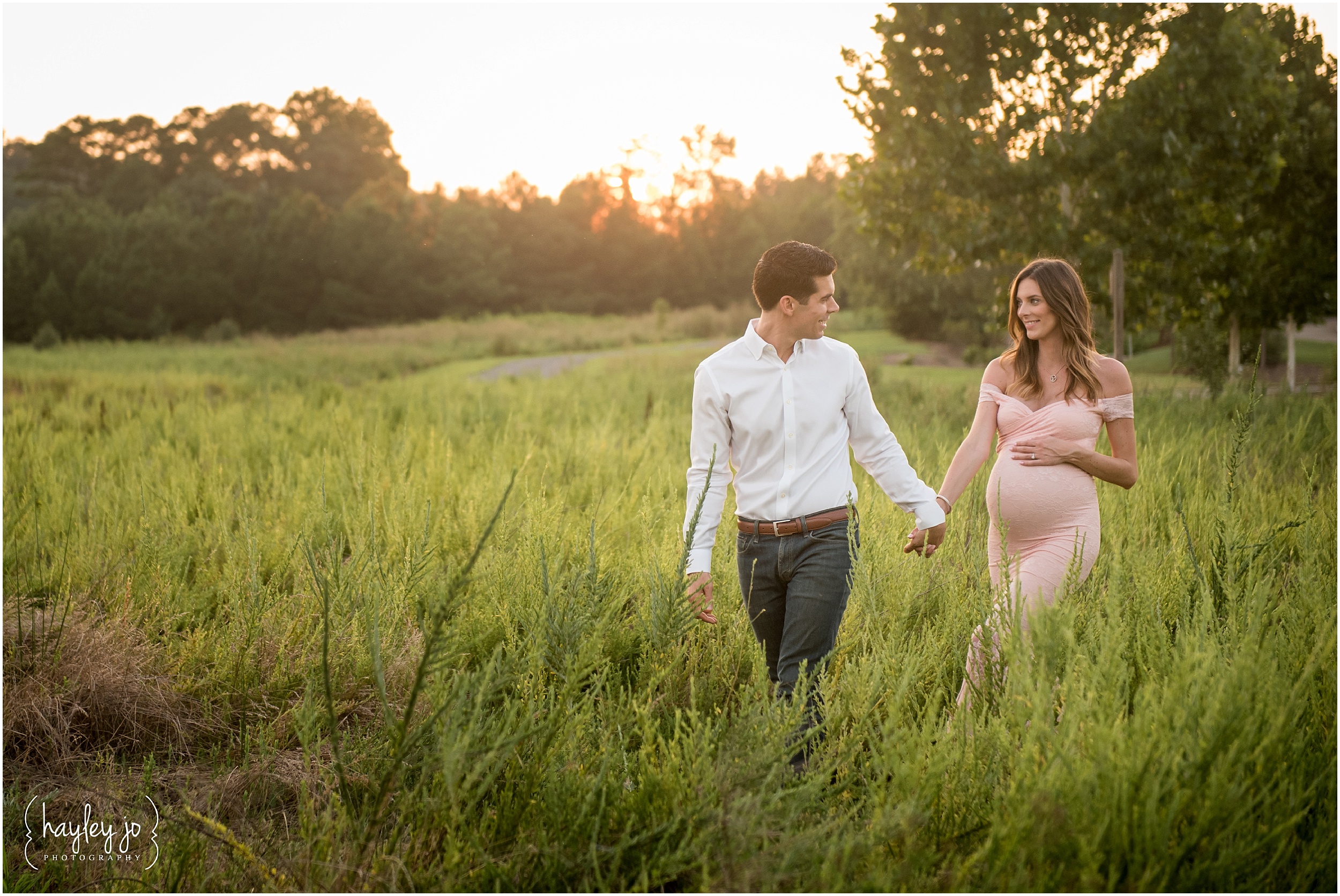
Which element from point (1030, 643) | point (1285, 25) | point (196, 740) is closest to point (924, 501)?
point (1030, 643)

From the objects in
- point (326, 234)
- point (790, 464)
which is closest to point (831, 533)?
point (790, 464)

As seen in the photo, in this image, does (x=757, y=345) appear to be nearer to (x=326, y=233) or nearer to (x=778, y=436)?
(x=778, y=436)

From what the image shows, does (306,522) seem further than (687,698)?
Yes

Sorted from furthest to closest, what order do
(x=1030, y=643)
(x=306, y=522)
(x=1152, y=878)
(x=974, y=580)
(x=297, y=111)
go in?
(x=297, y=111) < (x=306, y=522) < (x=974, y=580) < (x=1030, y=643) < (x=1152, y=878)

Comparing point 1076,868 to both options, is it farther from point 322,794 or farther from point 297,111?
point 297,111

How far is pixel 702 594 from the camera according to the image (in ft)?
→ 9.37

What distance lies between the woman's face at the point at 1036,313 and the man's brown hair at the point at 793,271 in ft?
3.02

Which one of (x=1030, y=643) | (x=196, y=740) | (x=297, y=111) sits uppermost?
(x=297, y=111)

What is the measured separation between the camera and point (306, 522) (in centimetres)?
488

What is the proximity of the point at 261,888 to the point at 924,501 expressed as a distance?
7.79 ft

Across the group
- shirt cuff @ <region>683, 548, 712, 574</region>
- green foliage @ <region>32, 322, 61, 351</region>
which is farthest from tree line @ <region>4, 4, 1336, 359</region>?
shirt cuff @ <region>683, 548, 712, 574</region>

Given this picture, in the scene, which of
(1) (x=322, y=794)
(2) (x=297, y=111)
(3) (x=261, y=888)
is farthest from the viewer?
(2) (x=297, y=111)

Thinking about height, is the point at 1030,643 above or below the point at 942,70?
below

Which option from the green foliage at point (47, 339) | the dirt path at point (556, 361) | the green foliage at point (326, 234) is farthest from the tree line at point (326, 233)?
the dirt path at point (556, 361)
